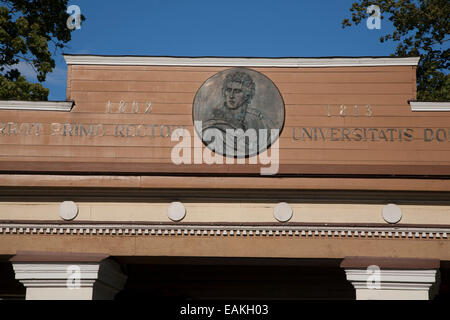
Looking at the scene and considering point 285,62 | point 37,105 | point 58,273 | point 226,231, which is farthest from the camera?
point 285,62

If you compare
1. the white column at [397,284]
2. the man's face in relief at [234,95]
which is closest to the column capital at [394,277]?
the white column at [397,284]

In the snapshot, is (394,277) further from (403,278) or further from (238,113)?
(238,113)

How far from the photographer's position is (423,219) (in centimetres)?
1122

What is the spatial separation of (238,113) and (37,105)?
12.6 ft

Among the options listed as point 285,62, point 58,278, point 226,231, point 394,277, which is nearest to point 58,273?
point 58,278

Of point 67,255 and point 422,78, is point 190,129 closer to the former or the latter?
point 67,255

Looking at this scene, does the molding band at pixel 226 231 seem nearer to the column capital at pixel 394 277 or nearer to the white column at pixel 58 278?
the column capital at pixel 394 277

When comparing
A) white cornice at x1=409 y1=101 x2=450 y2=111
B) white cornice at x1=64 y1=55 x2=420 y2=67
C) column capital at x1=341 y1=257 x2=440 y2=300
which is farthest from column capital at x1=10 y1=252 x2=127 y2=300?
white cornice at x1=409 y1=101 x2=450 y2=111

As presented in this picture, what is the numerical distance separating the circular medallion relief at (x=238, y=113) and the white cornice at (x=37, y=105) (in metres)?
2.44

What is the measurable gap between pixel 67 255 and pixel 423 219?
21.0ft

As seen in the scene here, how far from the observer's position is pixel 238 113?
11.8 metres

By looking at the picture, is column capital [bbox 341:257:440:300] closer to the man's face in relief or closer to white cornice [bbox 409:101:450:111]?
white cornice [bbox 409:101:450:111]

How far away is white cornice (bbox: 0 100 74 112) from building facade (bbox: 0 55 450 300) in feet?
0.06

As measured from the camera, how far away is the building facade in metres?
11.1
